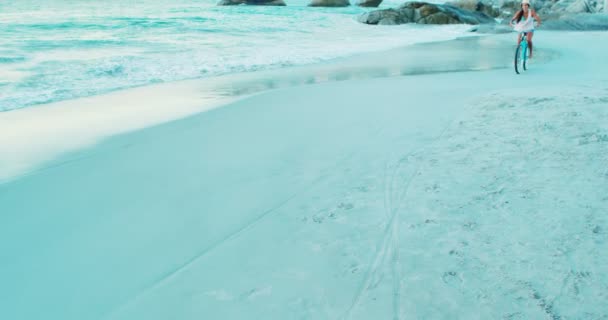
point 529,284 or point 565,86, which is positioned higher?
point 565,86

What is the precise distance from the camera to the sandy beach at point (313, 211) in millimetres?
2412

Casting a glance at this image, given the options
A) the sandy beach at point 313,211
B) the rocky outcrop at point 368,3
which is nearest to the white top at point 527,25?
the sandy beach at point 313,211

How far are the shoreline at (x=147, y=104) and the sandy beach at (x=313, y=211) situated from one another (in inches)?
2.5

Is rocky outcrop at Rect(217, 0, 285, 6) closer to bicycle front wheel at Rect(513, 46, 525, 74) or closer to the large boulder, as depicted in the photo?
the large boulder

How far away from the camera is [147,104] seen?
7312mm

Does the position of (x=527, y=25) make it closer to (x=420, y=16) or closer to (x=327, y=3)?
(x=420, y=16)

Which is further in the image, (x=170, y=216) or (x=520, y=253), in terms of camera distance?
(x=170, y=216)

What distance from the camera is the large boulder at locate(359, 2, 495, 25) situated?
99.1ft

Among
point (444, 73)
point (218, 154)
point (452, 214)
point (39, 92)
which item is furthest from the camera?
point (444, 73)

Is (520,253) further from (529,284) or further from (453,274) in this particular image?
(453,274)

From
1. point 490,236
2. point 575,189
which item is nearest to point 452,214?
point 490,236

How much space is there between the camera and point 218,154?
4.70 meters

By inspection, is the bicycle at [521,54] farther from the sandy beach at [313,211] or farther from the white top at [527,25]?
the sandy beach at [313,211]

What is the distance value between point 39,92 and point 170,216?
6.79 meters
